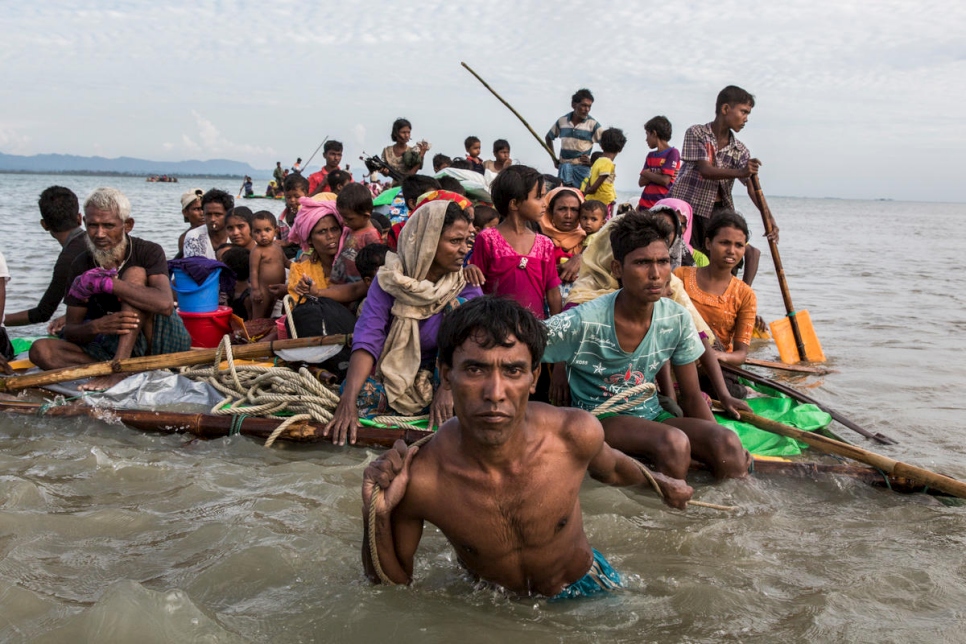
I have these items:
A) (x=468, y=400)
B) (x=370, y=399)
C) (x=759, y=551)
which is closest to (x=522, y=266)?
(x=370, y=399)

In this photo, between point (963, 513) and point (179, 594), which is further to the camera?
point (963, 513)

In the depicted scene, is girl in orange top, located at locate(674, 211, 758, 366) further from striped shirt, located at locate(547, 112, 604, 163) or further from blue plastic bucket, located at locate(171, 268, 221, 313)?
striped shirt, located at locate(547, 112, 604, 163)

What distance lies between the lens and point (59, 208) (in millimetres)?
5406

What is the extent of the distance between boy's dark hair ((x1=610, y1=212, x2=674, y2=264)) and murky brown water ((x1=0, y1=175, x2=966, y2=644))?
112 centimetres

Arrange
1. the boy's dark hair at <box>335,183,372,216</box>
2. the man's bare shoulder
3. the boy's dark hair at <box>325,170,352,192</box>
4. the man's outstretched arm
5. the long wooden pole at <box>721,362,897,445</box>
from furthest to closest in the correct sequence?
1. the boy's dark hair at <box>325,170,352,192</box>
2. the boy's dark hair at <box>335,183,372,216</box>
3. the long wooden pole at <box>721,362,897,445</box>
4. the man's bare shoulder
5. the man's outstretched arm

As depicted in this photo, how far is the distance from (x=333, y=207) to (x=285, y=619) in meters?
3.40

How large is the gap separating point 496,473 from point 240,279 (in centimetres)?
458

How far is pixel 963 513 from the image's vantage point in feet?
10.9

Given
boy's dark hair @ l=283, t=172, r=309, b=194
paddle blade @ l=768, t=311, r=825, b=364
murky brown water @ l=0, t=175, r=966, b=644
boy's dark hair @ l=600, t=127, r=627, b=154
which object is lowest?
murky brown water @ l=0, t=175, r=966, b=644

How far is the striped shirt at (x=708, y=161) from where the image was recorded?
6.10 metres

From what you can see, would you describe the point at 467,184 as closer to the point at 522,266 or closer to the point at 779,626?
the point at 522,266

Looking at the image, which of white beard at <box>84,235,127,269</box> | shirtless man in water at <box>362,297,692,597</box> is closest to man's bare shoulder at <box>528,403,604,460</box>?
shirtless man in water at <box>362,297,692,597</box>

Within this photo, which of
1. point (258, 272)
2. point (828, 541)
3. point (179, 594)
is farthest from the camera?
point (258, 272)

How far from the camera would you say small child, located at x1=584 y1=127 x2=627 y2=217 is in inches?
337
